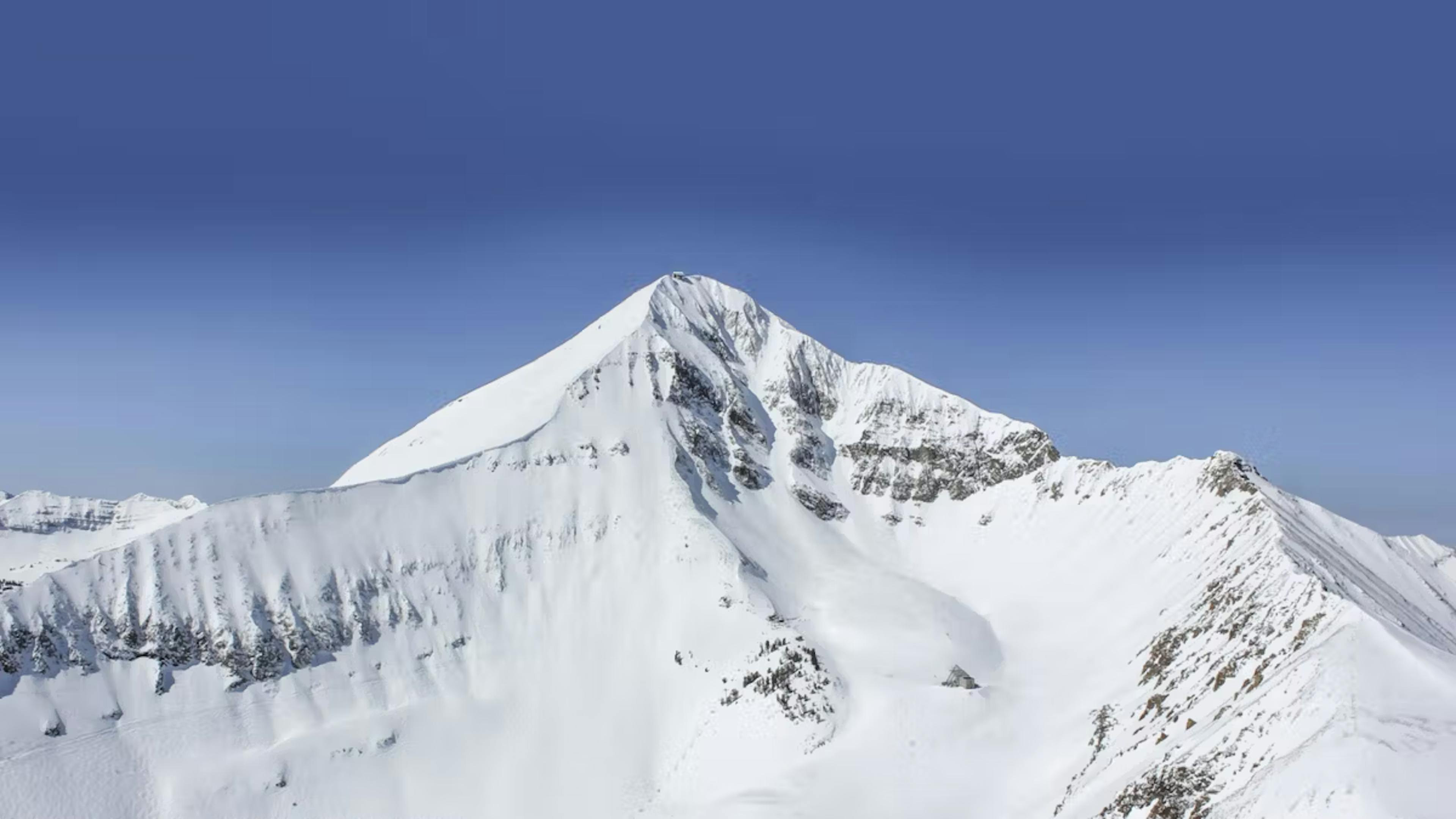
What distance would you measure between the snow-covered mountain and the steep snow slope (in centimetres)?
7806

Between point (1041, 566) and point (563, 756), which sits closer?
point (563, 756)

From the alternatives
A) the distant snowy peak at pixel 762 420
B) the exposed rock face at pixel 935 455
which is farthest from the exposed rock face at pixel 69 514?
the exposed rock face at pixel 935 455

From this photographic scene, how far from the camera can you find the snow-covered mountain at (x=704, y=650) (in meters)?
72.0

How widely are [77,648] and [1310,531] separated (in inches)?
6113

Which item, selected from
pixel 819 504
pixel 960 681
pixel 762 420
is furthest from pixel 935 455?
pixel 960 681

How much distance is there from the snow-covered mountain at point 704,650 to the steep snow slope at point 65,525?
7806cm

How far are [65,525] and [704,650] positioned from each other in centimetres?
15905

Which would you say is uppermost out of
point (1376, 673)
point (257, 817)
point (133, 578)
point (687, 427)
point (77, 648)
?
point (687, 427)

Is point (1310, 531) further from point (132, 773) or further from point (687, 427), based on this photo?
point (132, 773)

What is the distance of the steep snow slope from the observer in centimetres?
17562

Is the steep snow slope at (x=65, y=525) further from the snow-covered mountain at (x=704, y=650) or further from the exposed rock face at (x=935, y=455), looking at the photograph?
the exposed rock face at (x=935, y=455)

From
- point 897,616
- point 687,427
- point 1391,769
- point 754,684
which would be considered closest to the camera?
point 1391,769

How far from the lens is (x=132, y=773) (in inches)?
3829

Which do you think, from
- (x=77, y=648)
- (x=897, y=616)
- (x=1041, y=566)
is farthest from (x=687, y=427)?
(x=77, y=648)
